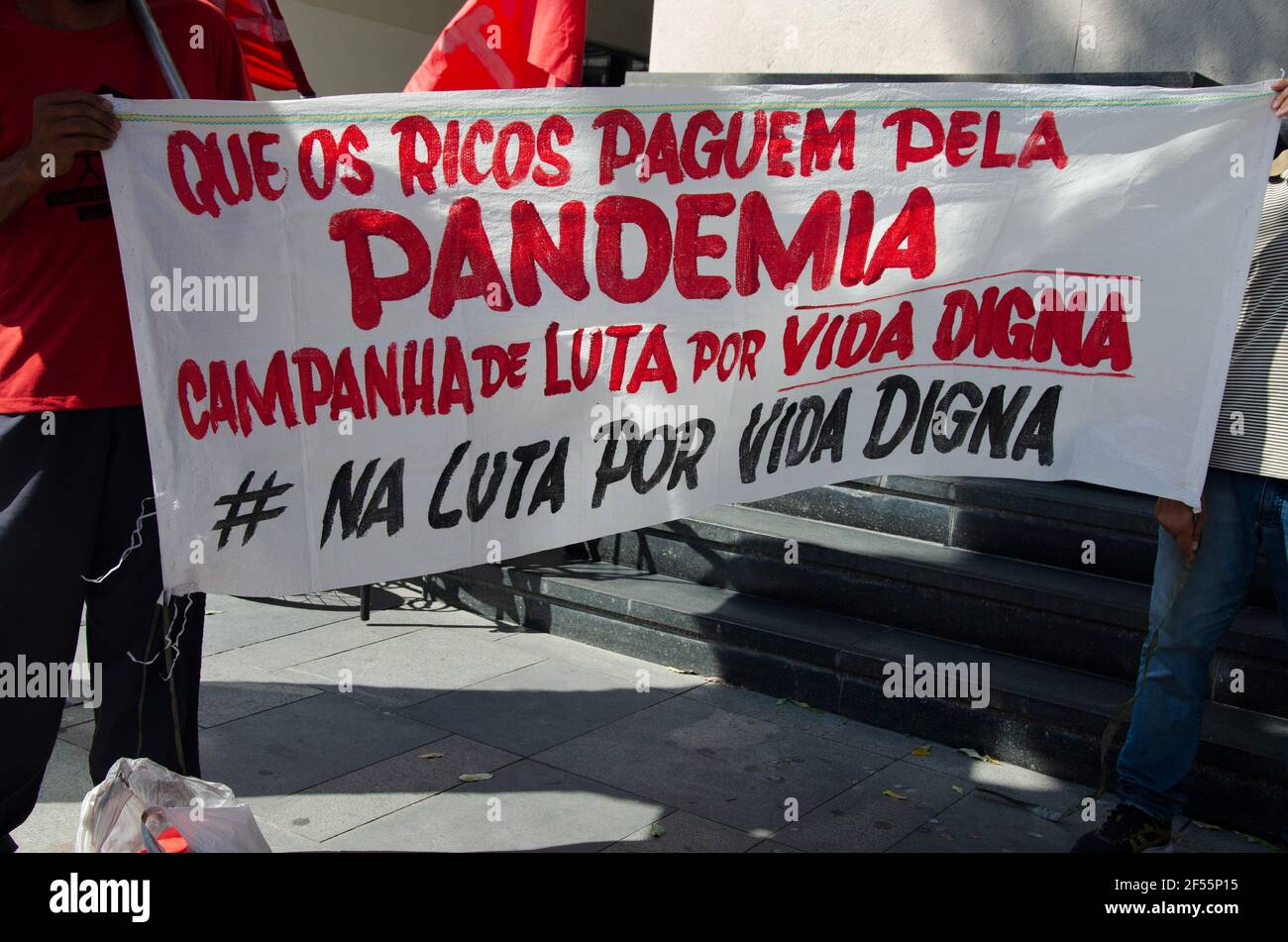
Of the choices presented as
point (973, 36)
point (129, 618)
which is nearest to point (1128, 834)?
point (129, 618)

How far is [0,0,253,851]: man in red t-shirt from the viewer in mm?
2883

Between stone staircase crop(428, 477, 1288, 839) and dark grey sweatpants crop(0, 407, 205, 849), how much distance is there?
2.75 meters

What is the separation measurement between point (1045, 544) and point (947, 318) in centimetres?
222

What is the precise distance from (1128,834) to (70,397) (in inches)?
127

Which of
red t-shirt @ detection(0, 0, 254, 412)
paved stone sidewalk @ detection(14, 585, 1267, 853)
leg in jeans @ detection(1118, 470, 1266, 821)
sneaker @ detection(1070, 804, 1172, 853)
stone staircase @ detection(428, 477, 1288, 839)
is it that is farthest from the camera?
stone staircase @ detection(428, 477, 1288, 839)

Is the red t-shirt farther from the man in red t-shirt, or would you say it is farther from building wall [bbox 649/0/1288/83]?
building wall [bbox 649/0/1288/83]

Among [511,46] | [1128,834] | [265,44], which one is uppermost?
[265,44]

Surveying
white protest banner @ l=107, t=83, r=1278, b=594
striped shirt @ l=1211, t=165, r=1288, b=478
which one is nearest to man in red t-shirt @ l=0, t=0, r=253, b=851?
white protest banner @ l=107, t=83, r=1278, b=594

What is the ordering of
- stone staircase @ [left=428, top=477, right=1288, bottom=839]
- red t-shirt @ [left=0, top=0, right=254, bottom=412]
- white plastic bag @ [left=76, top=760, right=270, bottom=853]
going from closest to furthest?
white plastic bag @ [left=76, top=760, right=270, bottom=853] → red t-shirt @ [left=0, top=0, right=254, bottom=412] → stone staircase @ [left=428, top=477, right=1288, bottom=839]

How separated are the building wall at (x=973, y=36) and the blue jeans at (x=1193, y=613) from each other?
11.1 ft

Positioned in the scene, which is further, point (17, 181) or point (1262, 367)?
point (1262, 367)

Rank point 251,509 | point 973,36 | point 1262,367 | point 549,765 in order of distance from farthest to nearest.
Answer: point 973,36
point 549,765
point 1262,367
point 251,509

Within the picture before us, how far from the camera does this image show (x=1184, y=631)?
11.4ft

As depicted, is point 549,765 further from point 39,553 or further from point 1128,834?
point 39,553
